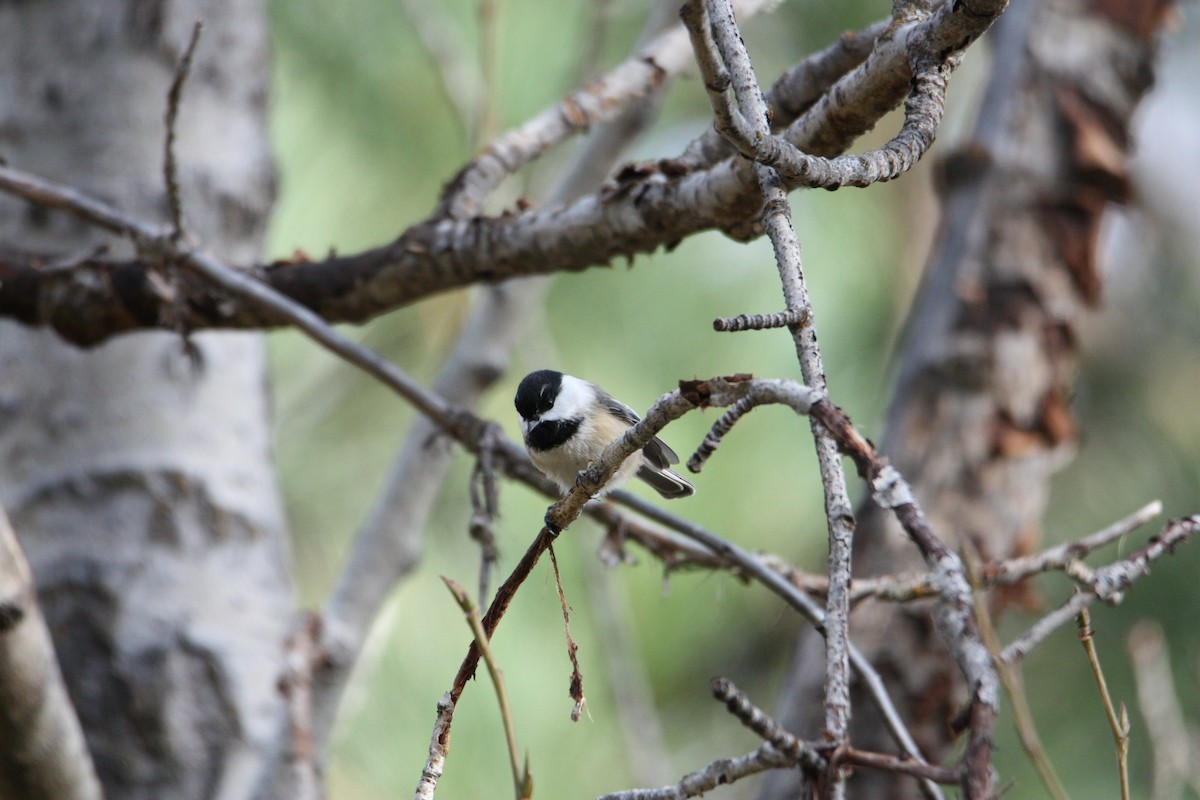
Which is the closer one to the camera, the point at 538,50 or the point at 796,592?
the point at 796,592

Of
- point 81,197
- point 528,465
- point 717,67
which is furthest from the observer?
point 81,197

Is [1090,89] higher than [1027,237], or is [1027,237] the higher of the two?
[1090,89]

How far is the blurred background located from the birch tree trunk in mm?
1636

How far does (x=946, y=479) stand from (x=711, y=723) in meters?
2.60

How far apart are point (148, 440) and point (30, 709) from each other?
2.63 feet

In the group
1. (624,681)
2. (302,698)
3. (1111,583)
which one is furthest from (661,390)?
(1111,583)

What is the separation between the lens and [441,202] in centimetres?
183

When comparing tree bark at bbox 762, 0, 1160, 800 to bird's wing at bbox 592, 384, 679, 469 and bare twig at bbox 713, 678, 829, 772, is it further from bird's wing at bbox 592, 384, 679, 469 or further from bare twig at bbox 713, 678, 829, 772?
bare twig at bbox 713, 678, 829, 772

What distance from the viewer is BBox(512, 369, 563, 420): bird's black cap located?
5.69ft

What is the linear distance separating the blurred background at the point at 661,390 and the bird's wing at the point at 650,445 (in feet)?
5.84

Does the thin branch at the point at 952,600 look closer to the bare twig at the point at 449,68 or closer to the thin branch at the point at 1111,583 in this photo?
the thin branch at the point at 1111,583

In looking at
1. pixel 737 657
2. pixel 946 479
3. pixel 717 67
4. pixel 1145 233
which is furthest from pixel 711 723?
pixel 717 67

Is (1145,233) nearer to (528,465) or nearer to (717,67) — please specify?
(528,465)

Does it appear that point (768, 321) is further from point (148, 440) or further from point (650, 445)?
point (148, 440)
